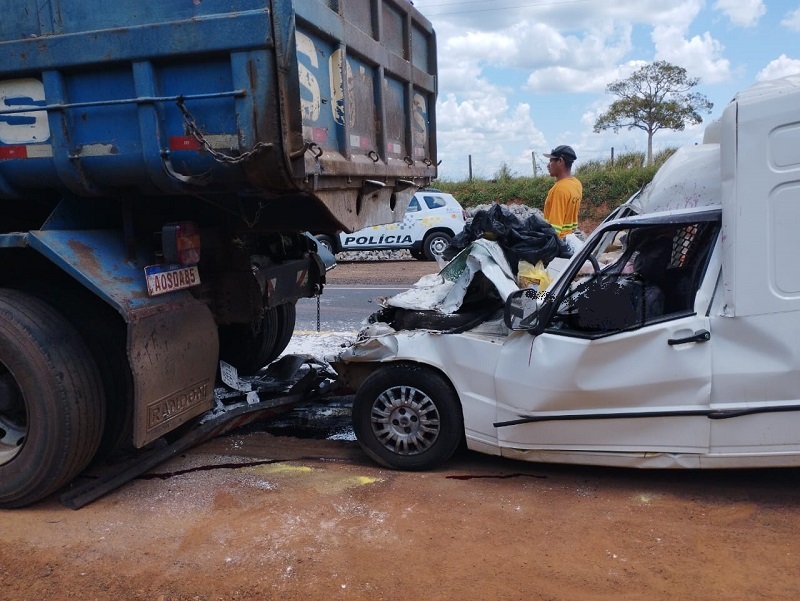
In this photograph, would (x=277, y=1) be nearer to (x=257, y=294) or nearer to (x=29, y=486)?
(x=257, y=294)

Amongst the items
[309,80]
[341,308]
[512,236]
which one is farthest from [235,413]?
[341,308]

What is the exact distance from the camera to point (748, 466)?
3.57m

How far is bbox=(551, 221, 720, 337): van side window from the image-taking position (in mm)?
3680

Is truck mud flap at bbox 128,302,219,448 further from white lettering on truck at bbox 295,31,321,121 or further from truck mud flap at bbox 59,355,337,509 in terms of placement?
white lettering on truck at bbox 295,31,321,121

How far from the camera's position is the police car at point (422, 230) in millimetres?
16531

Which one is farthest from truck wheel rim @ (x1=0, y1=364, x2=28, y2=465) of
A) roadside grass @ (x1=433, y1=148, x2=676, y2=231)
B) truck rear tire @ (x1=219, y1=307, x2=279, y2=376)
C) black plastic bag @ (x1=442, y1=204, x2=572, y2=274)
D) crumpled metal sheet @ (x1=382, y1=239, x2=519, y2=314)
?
roadside grass @ (x1=433, y1=148, x2=676, y2=231)

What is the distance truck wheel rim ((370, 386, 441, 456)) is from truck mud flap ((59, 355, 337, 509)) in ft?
3.20

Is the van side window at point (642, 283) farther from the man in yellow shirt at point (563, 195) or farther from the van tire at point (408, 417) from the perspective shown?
the man in yellow shirt at point (563, 195)

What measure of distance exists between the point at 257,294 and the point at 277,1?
203 centimetres

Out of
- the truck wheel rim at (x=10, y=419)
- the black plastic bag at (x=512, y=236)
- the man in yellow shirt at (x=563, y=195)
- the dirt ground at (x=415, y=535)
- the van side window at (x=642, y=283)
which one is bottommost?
the dirt ground at (x=415, y=535)

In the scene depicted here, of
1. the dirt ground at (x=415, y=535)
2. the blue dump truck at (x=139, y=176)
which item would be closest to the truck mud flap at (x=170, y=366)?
the blue dump truck at (x=139, y=176)

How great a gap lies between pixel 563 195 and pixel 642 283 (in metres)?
2.86

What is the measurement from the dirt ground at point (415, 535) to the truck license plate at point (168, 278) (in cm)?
114

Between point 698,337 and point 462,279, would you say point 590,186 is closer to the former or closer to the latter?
point 462,279
